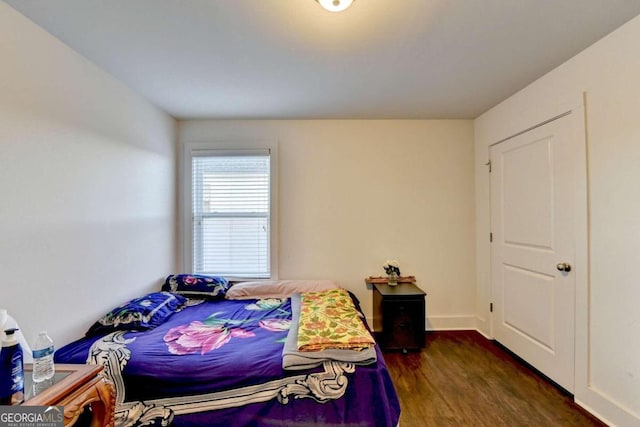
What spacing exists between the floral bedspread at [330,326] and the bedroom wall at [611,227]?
1.52 meters

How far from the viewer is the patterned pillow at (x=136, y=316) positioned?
198 cm

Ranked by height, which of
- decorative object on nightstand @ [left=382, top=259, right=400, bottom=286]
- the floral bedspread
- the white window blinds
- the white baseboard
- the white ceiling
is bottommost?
the white baseboard

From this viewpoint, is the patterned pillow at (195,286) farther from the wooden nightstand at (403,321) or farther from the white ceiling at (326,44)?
the white ceiling at (326,44)

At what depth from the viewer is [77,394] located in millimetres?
1161

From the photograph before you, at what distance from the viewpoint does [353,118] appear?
10.7ft

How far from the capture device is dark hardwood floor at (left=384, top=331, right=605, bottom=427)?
1877mm

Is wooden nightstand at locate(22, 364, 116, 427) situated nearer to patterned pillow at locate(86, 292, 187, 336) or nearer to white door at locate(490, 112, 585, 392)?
patterned pillow at locate(86, 292, 187, 336)

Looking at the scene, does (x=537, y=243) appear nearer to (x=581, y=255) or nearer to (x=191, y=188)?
(x=581, y=255)

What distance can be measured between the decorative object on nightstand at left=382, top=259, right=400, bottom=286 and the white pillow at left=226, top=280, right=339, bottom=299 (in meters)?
0.63

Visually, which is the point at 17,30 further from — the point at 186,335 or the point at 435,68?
the point at 435,68

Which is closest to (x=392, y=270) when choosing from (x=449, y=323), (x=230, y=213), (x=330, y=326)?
(x=449, y=323)

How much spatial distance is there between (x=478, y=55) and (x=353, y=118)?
1.47m

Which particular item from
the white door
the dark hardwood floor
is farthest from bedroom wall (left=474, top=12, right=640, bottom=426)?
the dark hardwood floor

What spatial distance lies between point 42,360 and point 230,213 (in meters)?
2.20
